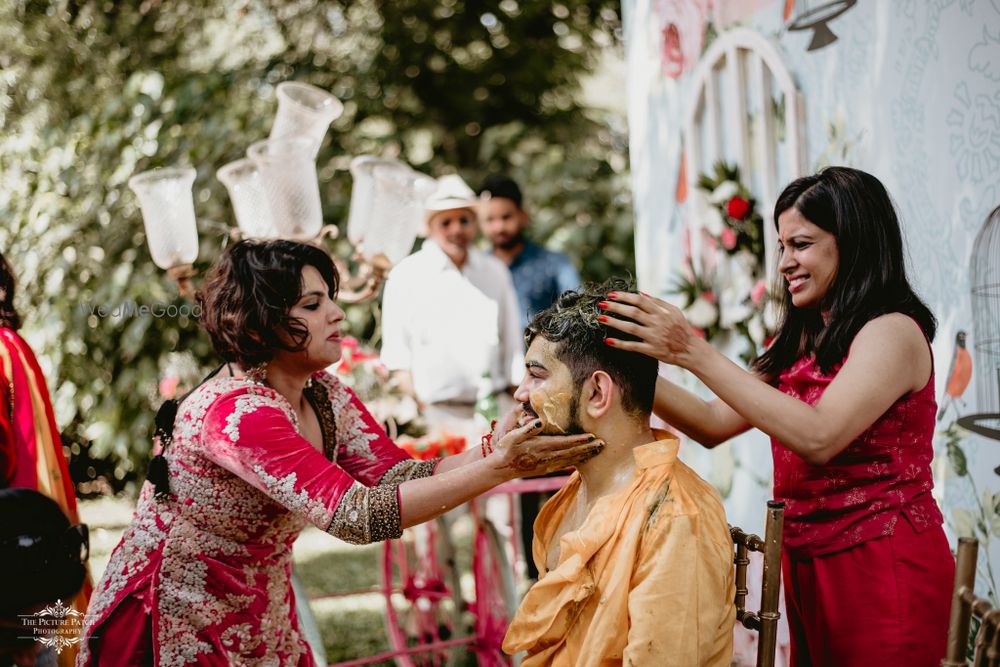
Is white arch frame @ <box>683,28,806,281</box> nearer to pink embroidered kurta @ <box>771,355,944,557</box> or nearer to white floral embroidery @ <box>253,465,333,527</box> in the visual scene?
pink embroidered kurta @ <box>771,355,944,557</box>

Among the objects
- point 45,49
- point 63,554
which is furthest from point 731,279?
point 45,49

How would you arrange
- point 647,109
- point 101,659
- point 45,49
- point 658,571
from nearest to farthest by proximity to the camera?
point 658,571 < point 101,659 < point 647,109 < point 45,49

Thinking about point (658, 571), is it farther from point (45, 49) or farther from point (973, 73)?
point (45, 49)

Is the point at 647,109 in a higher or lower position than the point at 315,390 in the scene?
higher

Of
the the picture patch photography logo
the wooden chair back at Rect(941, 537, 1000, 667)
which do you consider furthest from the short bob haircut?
the wooden chair back at Rect(941, 537, 1000, 667)

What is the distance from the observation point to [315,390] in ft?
8.55

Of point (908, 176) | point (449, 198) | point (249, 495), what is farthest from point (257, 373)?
point (449, 198)

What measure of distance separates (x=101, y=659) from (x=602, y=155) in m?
7.81

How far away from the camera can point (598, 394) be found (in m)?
2.16

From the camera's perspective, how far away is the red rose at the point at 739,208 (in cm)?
399

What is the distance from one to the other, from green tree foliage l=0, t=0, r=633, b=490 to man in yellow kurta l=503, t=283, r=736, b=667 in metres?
5.66

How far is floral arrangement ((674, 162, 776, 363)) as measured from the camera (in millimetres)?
4008

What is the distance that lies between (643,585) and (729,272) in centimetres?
259

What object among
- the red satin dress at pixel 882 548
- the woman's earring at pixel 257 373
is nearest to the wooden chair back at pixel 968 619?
the red satin dress at pixel 882 548
